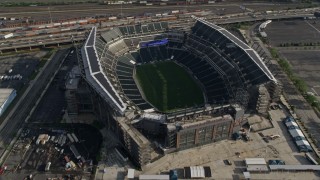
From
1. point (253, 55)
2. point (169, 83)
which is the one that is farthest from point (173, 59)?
point (253, 55)

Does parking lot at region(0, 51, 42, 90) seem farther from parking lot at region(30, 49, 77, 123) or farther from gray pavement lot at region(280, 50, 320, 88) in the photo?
gray pavement lot at region(280, 50, 320, 88)

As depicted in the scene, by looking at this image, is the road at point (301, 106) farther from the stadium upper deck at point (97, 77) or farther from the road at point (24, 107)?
the road at point (24, 107)

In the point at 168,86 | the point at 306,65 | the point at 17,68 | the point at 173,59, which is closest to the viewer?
the point at 168,86

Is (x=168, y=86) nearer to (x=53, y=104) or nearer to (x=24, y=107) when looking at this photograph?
(x=53, y=104)

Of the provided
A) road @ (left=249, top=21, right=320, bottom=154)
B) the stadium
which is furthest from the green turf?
road @ (left=249, top=21, right=320, bottom=154)

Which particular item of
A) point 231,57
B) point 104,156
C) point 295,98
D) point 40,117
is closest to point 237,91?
point 231,57
